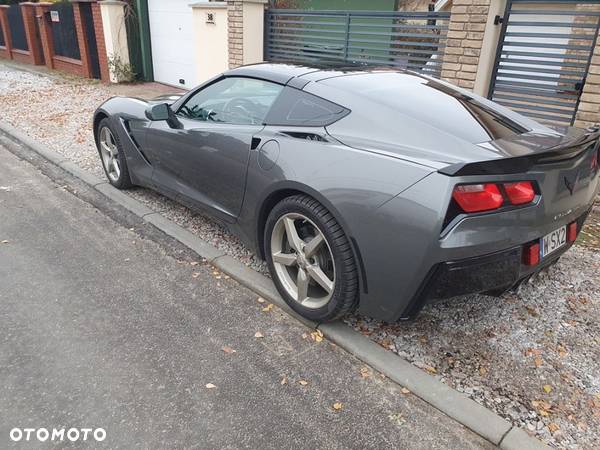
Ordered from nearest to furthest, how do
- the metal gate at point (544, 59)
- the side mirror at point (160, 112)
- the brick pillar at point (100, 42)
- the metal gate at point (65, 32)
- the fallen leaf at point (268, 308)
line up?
1. the fallen leaf at point (268, 308)
2. the side mirror at point (160, 112)
3. the metal gate at point (544, 59)
4. the brick pillar at point (100, 42)
5. the metal gate at point (65, 32)

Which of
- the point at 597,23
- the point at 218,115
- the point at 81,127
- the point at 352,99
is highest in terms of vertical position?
the point at 597,23

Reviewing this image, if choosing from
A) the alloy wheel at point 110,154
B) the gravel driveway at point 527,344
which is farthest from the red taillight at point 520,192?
the alloy wheel at point 110,154

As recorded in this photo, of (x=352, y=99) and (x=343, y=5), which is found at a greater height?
(x=343, y=5)

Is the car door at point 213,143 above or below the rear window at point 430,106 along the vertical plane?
below

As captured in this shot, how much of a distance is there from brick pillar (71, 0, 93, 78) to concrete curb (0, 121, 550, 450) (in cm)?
1104

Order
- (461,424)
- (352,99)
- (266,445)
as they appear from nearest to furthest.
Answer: (266,445) → (461,424) → (352,99)

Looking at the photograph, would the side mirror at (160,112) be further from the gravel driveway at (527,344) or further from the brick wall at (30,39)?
the brick wall at (30,39)

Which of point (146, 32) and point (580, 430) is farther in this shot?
point (146, 32)

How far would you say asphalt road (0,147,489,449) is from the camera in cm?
221

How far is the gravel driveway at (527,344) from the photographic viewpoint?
7.67 feet

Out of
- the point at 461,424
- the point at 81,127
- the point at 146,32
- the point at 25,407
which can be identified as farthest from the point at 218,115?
the point at 146,32

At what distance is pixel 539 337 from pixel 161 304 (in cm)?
237

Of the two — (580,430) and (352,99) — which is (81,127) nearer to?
(352,99)

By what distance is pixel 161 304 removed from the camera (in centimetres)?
316
